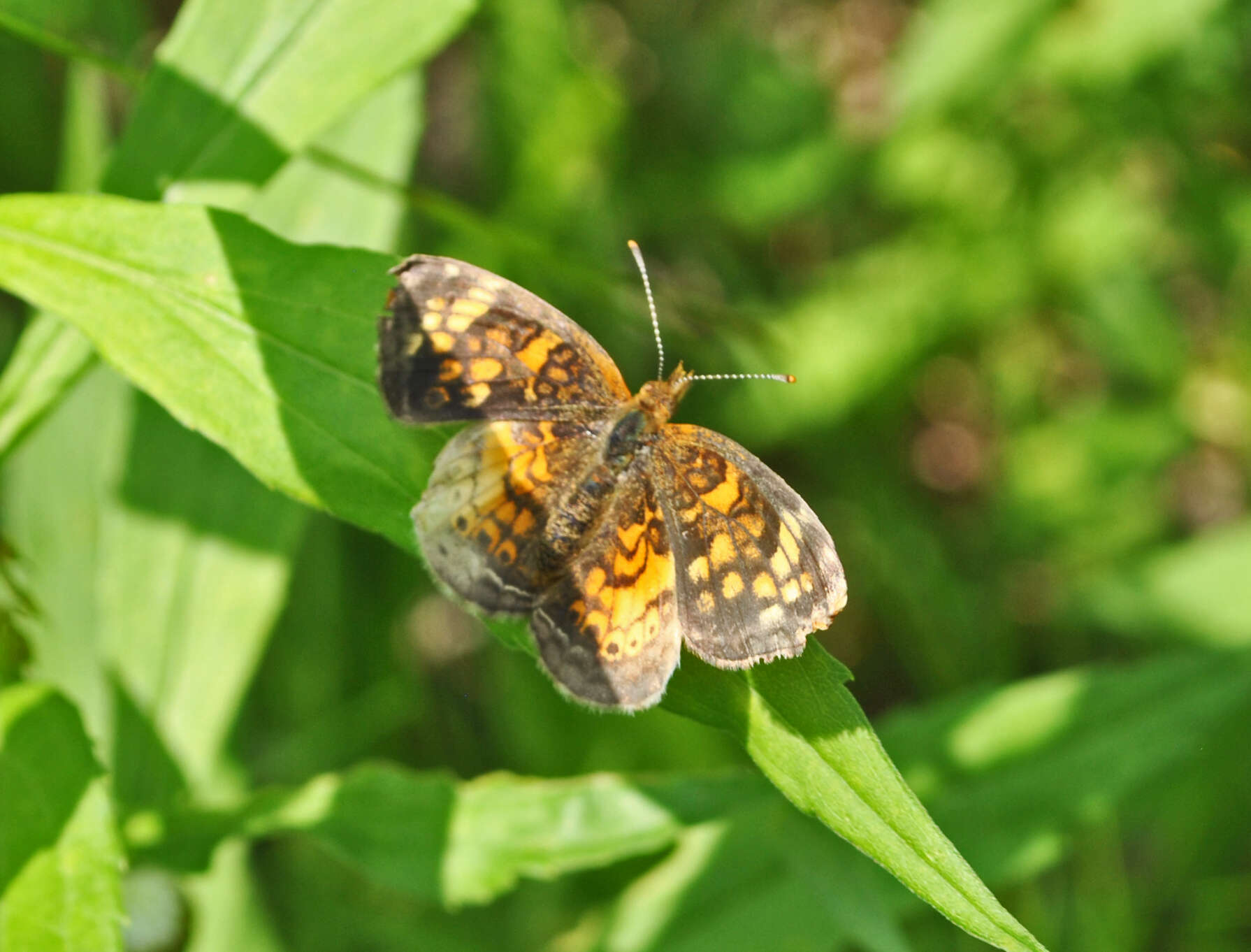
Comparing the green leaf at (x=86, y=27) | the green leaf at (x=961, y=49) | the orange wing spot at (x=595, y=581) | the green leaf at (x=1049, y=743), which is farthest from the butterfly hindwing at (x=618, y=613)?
the green leaf at (x=961, y=49)

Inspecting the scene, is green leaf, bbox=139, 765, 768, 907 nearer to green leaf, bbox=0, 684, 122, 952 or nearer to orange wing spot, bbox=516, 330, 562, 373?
green leaf, bbox=0, 684, 122, 952

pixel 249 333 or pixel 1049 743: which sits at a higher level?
pixel 249 333

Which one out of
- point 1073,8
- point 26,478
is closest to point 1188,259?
point 1073,8

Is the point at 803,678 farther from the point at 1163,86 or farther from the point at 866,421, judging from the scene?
the point at 1163,86

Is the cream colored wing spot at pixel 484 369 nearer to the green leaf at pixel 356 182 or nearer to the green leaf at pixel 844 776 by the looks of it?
the green leaf at pixel 844 776

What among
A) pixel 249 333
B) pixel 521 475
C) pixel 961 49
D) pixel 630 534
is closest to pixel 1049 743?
pixel 630 534

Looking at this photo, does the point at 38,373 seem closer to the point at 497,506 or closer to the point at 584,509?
the point at 497,506
